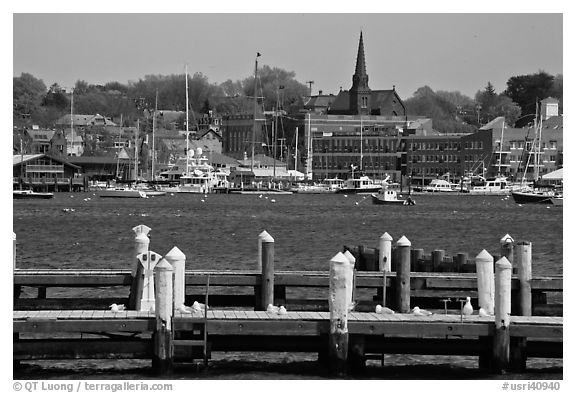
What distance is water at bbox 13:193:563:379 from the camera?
26234mm

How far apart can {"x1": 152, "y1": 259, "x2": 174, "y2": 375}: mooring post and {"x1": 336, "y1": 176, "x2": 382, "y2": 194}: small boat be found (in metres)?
163

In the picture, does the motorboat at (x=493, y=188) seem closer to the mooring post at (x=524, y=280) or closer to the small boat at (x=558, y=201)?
the small boat at (x=558, y=201)

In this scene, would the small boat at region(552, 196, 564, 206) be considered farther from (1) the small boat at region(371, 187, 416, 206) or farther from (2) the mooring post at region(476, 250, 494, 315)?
(2) the mooring post at region(476, 250, 494, 315)

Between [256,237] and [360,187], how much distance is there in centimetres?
11751

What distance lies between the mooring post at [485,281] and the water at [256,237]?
1.18 metres

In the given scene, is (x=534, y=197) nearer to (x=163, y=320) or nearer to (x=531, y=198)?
(x=531, y=198)

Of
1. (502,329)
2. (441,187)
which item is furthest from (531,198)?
(502,329)

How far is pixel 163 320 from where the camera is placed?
23.5 metres

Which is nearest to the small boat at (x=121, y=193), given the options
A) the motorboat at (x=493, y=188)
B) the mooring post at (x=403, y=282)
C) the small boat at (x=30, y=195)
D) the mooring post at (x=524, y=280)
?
the small boat at (x=30, y=195)

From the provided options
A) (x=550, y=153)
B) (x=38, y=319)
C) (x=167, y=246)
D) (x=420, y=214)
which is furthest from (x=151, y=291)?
(x=550, y=153)

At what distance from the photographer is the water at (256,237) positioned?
86.1 feet

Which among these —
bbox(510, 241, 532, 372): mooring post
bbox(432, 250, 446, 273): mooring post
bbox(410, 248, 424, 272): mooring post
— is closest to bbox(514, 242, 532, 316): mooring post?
bbox(510, 241, 532, 372): mooring post
